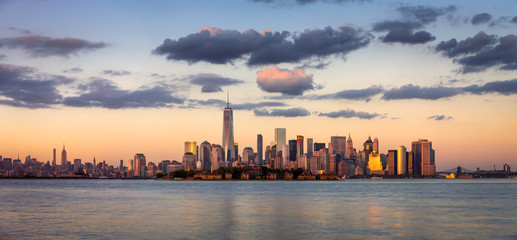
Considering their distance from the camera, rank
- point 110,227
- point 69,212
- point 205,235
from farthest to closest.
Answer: point 69,212 < point 110,227 < point 205,235

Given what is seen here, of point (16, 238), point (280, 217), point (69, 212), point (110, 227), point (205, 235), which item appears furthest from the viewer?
point (69, 212)

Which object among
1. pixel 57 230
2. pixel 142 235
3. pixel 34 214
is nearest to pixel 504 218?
pixel 142 235

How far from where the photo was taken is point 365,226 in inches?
2356

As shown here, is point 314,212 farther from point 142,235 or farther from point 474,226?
point 142,235

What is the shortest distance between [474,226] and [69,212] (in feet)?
176

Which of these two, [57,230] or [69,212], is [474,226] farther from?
[69,212]

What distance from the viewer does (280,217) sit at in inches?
2776

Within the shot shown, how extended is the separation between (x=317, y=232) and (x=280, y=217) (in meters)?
16.6

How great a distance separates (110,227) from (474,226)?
39.9 m

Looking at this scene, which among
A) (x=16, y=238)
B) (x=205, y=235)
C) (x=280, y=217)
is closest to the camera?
(x=16, y=238)

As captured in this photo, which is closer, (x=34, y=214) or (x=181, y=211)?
(x=34, y=214)

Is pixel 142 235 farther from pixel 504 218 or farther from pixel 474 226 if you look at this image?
pixel 504 218

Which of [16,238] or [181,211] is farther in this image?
[181,211]

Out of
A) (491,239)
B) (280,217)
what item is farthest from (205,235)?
(491,239)
